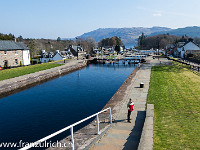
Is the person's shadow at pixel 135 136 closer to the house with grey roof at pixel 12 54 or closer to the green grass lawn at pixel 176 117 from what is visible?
the green grass lawn at pixel 176 117

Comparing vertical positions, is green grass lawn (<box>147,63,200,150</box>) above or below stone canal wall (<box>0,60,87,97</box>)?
above

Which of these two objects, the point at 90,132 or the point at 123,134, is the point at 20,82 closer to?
the point at 90,132

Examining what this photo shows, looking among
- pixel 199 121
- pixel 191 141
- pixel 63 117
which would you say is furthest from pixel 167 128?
pixel 63 117

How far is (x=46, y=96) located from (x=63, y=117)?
35.7ft

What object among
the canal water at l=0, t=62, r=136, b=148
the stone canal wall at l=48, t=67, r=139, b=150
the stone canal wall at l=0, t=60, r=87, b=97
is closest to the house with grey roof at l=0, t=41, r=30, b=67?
the stone canal wall at l=0, t=60, r=87, b=97

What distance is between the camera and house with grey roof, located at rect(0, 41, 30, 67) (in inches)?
2023

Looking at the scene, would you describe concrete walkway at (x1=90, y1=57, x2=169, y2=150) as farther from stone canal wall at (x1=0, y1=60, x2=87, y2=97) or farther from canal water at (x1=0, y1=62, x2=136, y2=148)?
stone canal wall at (x1=0, y1=60, x2=87, y2=97)

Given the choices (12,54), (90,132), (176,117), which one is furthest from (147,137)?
(12,54)

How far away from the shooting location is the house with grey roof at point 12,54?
51394 millimetres

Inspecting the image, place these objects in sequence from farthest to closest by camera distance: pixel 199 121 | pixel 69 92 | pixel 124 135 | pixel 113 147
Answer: pixel 69 92, pixel 199 121, pixel 124 135, pixel 113 147

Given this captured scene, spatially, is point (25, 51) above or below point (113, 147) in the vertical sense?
above

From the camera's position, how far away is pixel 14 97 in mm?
29656

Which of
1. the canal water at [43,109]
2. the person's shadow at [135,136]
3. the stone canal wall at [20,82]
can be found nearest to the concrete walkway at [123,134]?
the person's shadow at [135,136]

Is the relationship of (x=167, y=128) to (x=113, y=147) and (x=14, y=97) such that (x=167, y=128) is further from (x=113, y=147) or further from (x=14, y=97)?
(x=14, y=97)
